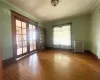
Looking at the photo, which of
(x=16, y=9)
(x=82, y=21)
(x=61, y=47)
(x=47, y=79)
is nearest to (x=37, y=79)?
(x=47, y=79)

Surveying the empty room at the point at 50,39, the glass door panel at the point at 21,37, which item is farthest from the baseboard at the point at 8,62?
the glass door panel at the point at 21,37

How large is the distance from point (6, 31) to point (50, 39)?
405 centimetres

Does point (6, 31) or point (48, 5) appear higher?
point (48, 5)

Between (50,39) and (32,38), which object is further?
(50,39)

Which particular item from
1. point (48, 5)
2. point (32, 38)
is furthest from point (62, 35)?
point (48, 5)

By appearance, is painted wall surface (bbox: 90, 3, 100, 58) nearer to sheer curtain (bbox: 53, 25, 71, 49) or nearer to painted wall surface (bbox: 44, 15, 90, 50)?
painted wall surface (bbox: 44, 15, 90, 50)

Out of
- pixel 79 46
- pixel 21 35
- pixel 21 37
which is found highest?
pixel 21 35

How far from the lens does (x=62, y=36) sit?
239 inches

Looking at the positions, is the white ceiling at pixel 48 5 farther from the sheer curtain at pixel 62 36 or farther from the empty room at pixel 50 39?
the sheer curtain at pixel 62 36

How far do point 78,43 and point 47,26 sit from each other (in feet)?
9.64

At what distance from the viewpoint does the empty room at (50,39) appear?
7.68 feet

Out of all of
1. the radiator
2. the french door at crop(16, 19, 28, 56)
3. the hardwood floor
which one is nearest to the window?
the radiator

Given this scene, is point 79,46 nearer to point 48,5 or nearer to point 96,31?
point 96,31

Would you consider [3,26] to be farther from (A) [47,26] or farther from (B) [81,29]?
(B) [81,29]
